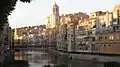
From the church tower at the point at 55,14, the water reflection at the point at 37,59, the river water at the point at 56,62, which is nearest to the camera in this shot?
the river water at the point at 56,62

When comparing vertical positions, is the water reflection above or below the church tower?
below

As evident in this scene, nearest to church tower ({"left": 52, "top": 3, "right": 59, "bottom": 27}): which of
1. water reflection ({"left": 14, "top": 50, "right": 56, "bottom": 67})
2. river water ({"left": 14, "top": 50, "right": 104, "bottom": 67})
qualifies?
water reflection ({"left": 14, "top": 50, "right": 56, "bottom": 67})

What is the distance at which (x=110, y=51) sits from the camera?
6619 cm

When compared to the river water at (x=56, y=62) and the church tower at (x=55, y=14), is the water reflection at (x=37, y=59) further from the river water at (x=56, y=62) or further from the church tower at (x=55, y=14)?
the church tower at (x=55, y=14)

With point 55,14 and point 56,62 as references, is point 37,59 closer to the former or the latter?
point 56,62

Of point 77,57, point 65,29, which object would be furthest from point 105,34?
point 65,29

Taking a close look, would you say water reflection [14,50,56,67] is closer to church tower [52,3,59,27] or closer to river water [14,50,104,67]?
river water [14,50,104,67]

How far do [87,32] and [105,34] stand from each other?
12.0 m

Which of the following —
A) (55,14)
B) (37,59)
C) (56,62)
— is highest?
(55,14)

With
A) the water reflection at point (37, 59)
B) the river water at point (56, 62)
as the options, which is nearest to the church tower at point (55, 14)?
the water reflection at point (37, 59)

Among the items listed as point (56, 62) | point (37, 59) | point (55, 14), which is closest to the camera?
point (56, 62)

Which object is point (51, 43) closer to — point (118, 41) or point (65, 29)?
point (65, 29)

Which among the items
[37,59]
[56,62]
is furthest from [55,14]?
[56,62]

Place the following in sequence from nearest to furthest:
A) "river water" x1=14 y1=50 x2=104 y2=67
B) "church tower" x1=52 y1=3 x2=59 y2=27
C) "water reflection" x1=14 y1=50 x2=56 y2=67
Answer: "river water" x1=14 y1=50 x2=104 y2=67 < "water reflection" x1=14 y1=50 x2=56 y2=67 < "church tower" x1=52 y1=3 x2=59 y2=27
